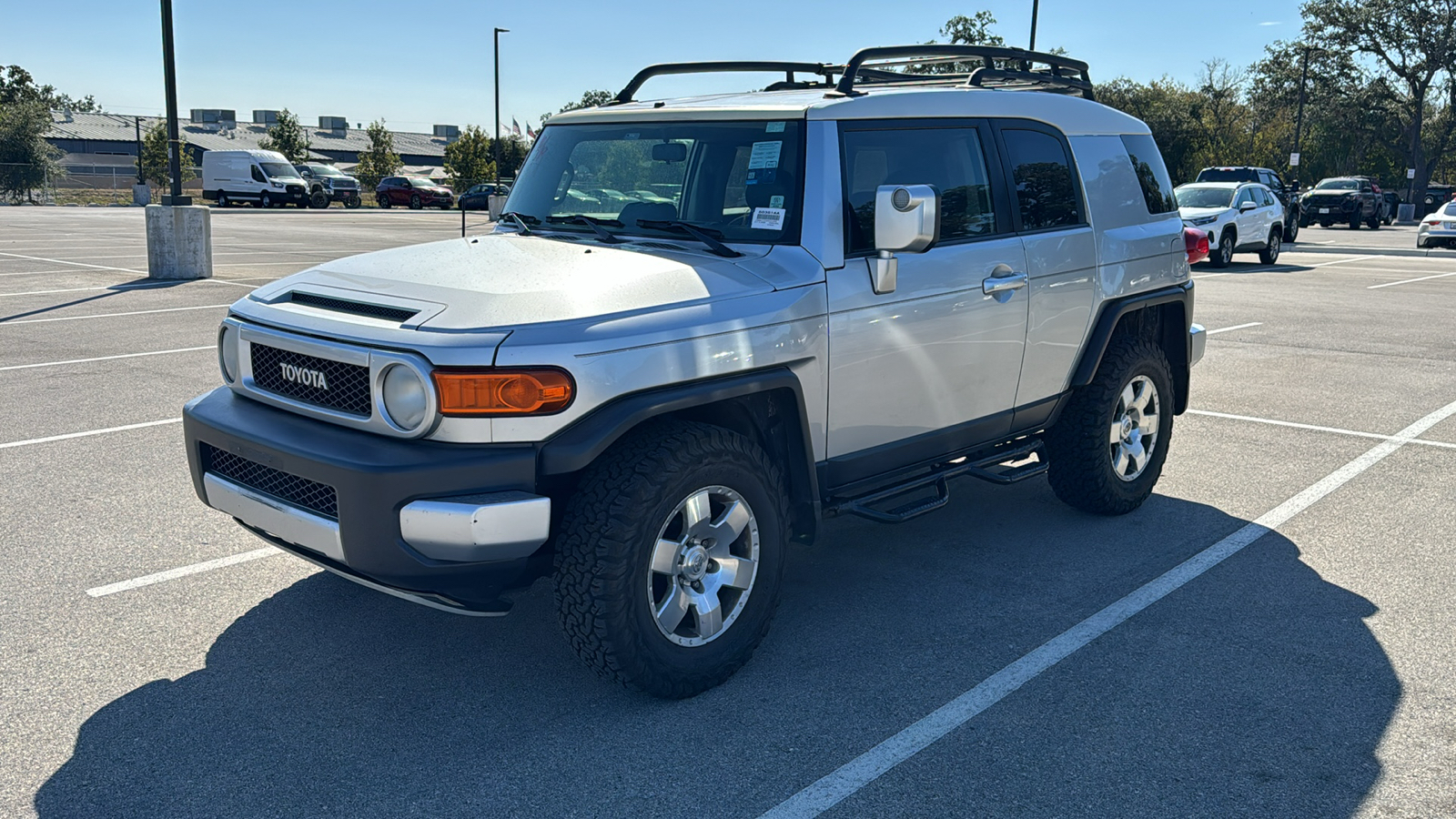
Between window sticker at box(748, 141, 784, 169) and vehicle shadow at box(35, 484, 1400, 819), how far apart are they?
67.4 inches

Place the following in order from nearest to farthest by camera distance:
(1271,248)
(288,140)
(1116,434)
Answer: (1116,434) → (1271,248) → (288,140)

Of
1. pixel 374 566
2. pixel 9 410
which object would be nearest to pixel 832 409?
pixel 374 566

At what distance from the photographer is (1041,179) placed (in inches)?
209

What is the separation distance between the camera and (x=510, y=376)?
11.2 feet

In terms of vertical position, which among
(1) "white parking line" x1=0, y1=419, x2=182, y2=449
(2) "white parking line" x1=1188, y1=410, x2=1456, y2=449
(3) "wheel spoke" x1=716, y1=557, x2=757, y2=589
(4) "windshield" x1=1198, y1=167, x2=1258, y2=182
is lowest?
(2) "white parking line" x1=1188, y1=410, x2=1456, y2=449

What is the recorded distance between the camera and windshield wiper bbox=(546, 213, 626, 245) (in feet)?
14.8

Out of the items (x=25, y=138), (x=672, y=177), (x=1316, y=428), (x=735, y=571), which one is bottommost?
(x=1316, y=428)

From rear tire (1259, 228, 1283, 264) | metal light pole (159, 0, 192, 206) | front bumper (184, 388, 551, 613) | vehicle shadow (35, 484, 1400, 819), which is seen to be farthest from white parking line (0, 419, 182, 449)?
rear tire (1259, 228, 1283, 264)

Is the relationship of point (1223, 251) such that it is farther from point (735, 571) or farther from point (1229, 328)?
point (735, 571)

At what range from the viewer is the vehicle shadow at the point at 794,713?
129 inches

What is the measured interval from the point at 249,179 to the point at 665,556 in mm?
47515

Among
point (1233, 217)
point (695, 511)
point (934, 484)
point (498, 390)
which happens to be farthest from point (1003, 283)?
point (1233, 217)

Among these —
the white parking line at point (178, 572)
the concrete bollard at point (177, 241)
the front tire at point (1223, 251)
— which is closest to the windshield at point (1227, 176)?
the front tire at point (1223, 251)

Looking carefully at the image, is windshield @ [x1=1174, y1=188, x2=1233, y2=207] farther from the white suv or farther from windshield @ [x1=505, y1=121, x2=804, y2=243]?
windshield @ [x1=505, y1=121, x2=804, y2=243]
